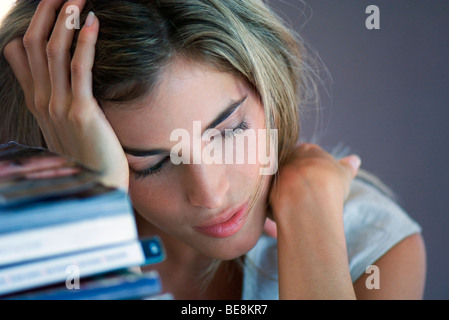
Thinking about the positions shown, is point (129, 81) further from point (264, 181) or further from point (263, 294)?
point (263, 294)

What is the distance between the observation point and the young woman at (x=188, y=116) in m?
0.82

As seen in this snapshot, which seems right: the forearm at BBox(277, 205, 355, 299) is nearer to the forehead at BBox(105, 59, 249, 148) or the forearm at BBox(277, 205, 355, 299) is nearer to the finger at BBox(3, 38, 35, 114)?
the forehead at BBox(105, 59, 249, 148)

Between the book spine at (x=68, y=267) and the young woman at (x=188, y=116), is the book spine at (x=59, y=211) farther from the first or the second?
the young woman at (x=188, y=116)

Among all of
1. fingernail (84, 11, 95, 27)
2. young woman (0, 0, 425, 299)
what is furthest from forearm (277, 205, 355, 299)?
fingernail (84, 11, 95, 27)

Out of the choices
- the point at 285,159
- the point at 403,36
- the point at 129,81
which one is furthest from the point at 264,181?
the point at 403,36

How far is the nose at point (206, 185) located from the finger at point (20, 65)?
13.9 inches

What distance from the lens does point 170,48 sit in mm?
862

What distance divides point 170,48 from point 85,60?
138mm

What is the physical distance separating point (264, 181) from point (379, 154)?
638 millimetres

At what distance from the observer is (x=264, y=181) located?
989 mm

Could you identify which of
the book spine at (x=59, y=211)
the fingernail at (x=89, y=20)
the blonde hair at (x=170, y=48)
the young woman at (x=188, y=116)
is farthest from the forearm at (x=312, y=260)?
the fingernail at (x=89, y=20)

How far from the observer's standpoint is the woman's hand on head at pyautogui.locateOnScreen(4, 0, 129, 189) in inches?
32.2

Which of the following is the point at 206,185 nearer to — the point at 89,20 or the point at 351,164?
the point at 89,20

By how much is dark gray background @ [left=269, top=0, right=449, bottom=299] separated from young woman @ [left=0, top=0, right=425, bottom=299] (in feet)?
0.93
